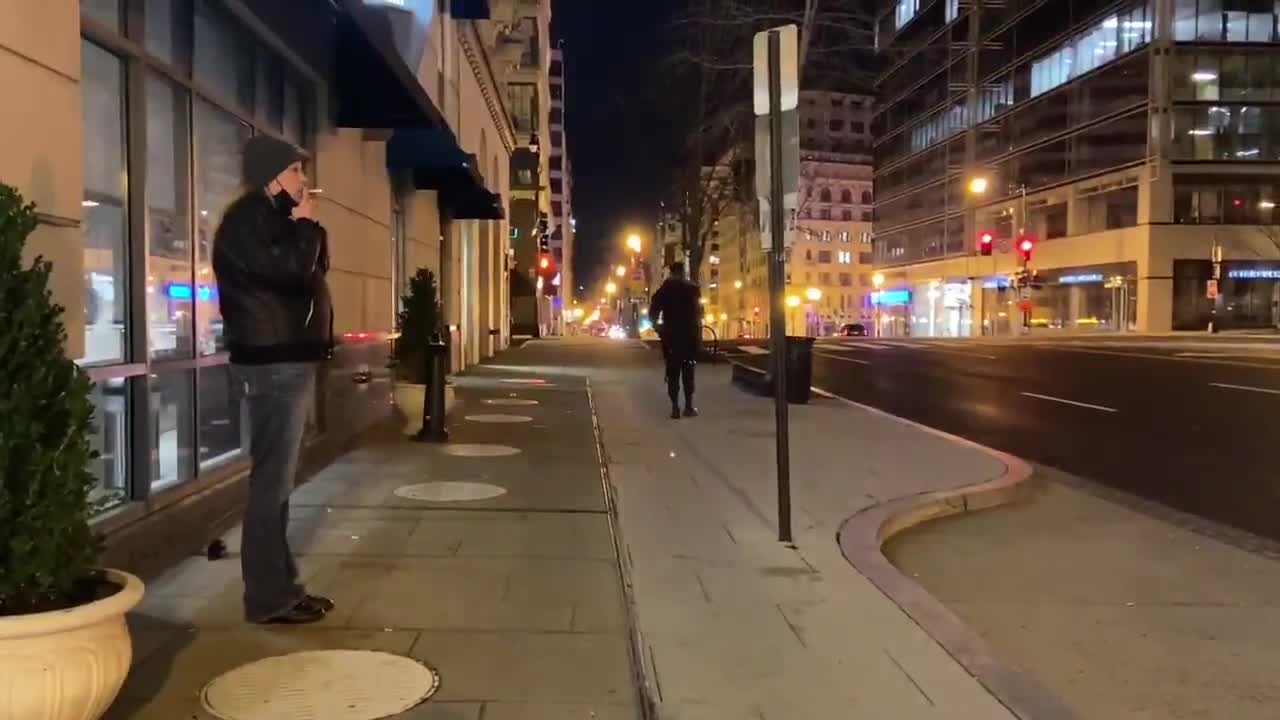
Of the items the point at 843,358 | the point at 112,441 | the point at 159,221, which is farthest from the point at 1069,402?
the point at 112,441

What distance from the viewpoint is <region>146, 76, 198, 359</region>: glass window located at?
622 centimetres

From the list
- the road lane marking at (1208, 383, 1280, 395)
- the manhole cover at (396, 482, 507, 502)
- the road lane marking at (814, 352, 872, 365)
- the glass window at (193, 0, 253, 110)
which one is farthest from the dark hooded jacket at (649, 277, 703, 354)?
the road lane marking at (814, 352, 872, 365)

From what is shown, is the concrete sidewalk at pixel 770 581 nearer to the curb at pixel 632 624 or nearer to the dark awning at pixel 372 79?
the curb at pixel 632 624

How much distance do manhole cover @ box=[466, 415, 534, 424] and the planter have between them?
9356 mm

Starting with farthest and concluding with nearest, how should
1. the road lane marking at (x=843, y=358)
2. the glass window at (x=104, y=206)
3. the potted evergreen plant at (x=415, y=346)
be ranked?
the road lane marking at (x=843, y=358) < the potted evergreen plant at (x=415, y=346) < the glass window at (x=104, y=206)

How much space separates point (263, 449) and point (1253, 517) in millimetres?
7268

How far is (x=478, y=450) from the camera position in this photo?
10391mm

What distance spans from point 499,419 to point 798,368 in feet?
16.1

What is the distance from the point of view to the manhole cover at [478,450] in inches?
400

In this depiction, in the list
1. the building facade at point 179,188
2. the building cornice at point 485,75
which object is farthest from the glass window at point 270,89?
the building cornice at point 485,75

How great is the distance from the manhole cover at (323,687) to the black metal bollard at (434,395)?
629 centimetres

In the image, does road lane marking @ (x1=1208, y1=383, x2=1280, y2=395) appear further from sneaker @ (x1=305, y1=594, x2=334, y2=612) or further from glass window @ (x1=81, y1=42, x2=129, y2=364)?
glass window @ (x1=81, y1=42, x2=129, y2=364)

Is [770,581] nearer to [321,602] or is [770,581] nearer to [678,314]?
[321,602]

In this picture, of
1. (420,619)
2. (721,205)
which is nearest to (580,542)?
(420,619)
